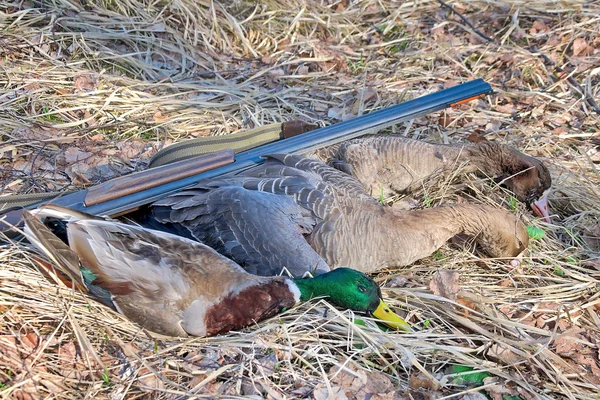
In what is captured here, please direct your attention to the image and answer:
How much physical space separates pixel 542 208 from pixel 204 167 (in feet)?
8.69

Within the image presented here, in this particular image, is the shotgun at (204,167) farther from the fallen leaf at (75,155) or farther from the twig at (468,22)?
the twig at (468,22)

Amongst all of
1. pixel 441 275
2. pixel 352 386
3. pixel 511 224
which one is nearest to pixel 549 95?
pixel 511 224

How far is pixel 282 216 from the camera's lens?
12.7 feet

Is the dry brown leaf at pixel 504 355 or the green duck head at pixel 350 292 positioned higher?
the green duck head at pixel 350 292

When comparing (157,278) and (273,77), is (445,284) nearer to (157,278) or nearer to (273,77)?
(157,278)

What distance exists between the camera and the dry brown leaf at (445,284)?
3871 mm

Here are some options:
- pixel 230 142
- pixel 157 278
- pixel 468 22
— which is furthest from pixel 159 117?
pixel 468 22

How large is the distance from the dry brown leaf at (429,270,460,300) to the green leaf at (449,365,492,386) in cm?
60

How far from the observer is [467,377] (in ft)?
10.7

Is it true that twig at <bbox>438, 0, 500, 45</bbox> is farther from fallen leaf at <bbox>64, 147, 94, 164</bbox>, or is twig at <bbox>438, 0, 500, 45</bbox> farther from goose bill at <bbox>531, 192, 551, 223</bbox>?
fallen leaf at <bbox>64, 147, 94, 164</bbox>

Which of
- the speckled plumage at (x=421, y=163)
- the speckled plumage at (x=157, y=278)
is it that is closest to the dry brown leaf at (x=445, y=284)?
the speckled plumage at (x=157, y=278)

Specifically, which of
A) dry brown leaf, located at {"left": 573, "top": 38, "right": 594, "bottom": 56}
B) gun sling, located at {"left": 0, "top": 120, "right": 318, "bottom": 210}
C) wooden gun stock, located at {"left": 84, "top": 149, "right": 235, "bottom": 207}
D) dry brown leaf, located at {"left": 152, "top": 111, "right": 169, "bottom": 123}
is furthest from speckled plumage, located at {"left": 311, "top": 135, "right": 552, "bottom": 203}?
dry brown leaf, located at {"left": 573, "top": 38, "right": 594, "bottom": 56}

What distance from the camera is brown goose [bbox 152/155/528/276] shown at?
376 cm

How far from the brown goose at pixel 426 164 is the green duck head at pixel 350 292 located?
5.25 feet
